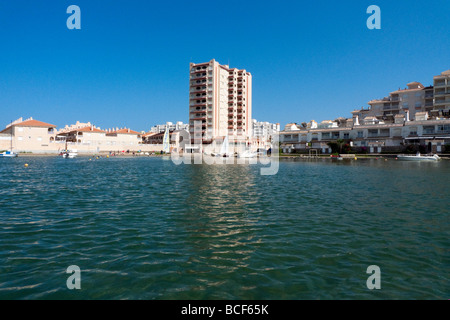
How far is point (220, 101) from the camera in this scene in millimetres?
126250

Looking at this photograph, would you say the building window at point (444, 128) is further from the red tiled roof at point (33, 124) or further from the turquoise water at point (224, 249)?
the red tiled roof at point (33, 124)

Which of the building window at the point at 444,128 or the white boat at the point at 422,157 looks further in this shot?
the building window at the point at 444,128

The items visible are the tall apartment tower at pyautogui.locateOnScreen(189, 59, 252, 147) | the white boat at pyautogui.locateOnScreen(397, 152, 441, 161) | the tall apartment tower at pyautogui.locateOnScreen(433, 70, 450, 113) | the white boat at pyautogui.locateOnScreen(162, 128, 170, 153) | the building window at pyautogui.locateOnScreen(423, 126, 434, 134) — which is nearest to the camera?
the white boat at pyautogui.locateOnScreen(397, 152, 441, 161)

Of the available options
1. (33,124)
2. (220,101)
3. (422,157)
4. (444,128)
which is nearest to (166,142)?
(220,101)

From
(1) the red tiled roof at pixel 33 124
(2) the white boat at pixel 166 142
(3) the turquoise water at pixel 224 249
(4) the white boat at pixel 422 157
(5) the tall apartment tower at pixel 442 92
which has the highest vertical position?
(5) the tall apartment tower at pixel 442 92

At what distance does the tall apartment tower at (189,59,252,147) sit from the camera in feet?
402

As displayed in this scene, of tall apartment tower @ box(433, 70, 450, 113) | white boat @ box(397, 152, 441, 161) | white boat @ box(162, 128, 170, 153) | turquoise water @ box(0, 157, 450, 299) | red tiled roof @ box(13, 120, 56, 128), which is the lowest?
turquoise water @ box(0, 157, 450, 299)

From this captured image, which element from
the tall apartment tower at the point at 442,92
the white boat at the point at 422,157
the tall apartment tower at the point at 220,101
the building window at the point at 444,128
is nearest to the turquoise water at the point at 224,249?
the white boat at the point at 422,157

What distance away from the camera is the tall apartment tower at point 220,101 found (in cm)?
12262

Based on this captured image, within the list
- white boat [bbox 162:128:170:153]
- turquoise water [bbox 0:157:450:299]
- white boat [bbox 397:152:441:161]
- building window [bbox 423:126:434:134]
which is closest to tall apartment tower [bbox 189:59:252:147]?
white boat [bbox 162:128:170:153]

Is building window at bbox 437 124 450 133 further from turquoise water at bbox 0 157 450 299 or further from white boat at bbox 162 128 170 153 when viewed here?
white boat at bbox 162 128 170 153

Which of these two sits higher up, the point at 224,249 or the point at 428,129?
the point at 428,129

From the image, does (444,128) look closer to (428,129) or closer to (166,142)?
(428,129)
